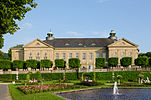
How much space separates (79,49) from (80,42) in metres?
3.75

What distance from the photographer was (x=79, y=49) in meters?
77.5

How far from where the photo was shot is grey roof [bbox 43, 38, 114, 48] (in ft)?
257

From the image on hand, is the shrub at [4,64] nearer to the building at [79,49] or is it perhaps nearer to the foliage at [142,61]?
the building at [79,49]

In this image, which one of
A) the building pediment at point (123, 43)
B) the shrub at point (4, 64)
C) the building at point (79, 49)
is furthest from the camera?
the building at point (79, 49)

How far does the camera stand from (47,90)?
25344 millimetres

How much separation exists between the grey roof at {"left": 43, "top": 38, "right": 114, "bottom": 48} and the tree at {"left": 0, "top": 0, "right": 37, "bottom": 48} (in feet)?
197

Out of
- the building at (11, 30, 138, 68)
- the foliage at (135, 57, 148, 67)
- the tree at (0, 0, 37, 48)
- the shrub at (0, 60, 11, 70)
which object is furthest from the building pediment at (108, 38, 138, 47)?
the tree at (0, 0, 37, 48)

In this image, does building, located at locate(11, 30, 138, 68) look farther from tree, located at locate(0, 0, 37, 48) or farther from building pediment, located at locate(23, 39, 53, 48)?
tree, located at locate(0, 0, 37, 48)

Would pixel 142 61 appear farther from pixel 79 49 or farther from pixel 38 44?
pixel 38 44

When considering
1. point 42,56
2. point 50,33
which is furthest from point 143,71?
point 50,33

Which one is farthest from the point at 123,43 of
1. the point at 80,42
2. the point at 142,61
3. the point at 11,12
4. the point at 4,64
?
the point at 11,12

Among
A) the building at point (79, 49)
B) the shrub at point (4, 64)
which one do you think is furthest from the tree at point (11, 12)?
the building at point (79, 49)

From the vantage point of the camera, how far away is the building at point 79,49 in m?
73.9

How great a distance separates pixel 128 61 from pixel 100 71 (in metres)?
11.7
